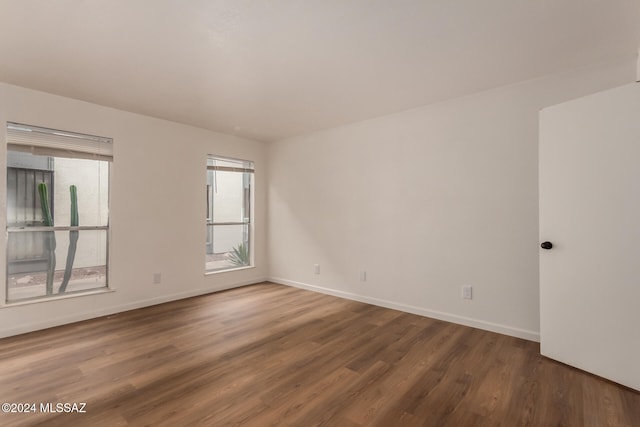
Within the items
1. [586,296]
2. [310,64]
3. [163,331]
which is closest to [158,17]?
[310,64]

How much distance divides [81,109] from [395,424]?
4292 mm

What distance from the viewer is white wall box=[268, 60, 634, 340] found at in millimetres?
2885

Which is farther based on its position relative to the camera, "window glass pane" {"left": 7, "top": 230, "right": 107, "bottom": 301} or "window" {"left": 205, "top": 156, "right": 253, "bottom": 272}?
"window" {"left": 205, "top": 156, "right": 253, "bottom": 272}

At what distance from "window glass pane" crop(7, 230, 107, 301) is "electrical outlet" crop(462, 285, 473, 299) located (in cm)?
419

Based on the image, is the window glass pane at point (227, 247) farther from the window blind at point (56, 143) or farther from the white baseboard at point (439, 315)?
the window blind at point (56, 143)

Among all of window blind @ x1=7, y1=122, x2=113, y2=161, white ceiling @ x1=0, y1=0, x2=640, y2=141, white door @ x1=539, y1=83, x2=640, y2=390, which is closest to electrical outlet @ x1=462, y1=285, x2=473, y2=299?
white door @ x1=539, y1=83, x2=640, y2=390

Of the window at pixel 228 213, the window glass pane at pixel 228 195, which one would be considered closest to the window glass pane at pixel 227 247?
the window at pixel 228 213

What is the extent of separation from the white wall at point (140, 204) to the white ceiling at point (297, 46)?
0.29m

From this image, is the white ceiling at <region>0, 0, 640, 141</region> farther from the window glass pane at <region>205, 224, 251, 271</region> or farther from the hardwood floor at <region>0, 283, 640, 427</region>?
the hardwood floor at <region>0, 283, 640, 427</region>

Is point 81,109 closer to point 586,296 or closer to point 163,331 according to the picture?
point 163,331

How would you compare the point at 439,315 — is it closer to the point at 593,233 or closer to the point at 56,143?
the point at 593,233

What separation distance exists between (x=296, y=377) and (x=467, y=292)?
2071mm

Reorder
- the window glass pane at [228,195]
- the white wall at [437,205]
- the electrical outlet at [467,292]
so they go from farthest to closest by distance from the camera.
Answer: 1. the window glass pane at [228,195]
2. the electrical outlet at [467,292]
3. the white wall at [437,205]

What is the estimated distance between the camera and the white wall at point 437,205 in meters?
2.88
